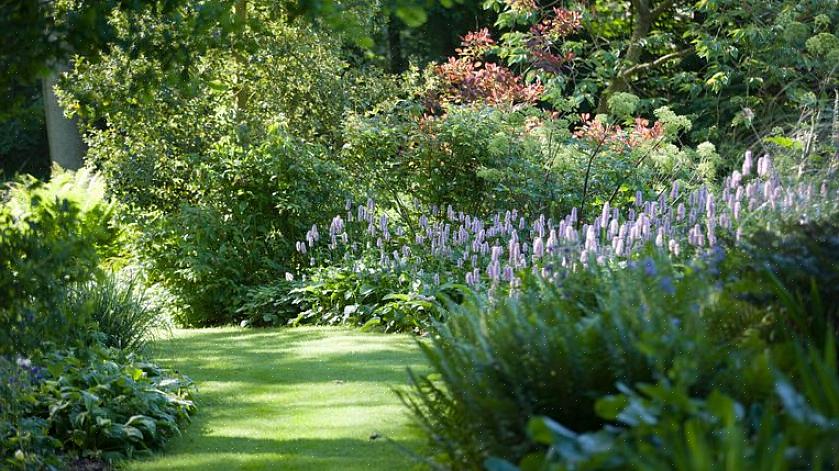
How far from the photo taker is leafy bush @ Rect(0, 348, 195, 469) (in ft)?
14.0

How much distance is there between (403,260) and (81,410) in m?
4.42

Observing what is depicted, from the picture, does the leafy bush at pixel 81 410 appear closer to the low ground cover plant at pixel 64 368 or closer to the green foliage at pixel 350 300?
the low ground cover plant at pixel 64 368

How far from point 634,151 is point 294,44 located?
5291 mm

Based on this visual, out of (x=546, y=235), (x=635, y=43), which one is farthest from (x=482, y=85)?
(x=546, y=235)

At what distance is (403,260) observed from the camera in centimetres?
895

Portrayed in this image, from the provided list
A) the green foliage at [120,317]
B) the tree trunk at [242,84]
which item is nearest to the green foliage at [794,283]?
the green foliage at [120,317]

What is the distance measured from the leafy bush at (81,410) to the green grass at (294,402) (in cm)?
16

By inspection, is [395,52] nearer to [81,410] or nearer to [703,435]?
[81,410]

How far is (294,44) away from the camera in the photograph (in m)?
13.3

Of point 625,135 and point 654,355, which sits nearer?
point 654,355

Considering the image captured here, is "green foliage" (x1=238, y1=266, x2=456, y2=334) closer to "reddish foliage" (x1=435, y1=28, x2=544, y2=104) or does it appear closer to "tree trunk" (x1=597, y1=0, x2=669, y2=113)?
"reddish foliage" (x1=435, y1=28, x2=544, y2=104)

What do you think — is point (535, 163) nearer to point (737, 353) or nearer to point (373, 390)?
point (373, 390)

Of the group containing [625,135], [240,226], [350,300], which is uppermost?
[625,135]

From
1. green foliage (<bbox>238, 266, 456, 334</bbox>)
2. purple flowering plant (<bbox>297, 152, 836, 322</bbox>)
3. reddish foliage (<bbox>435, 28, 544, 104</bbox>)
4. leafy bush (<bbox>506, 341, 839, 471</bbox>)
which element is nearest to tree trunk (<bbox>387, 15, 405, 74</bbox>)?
reddish foliage (<bbox>435, 28, 544, 104</bbox>)
